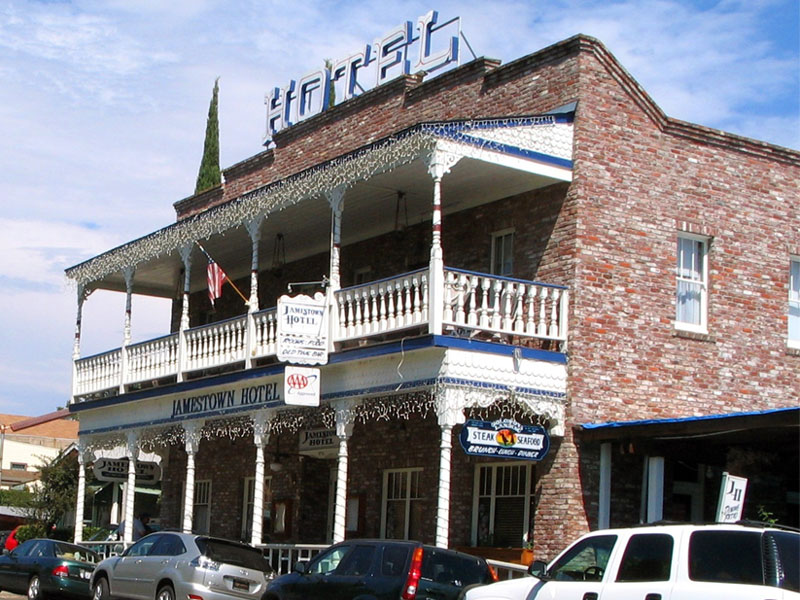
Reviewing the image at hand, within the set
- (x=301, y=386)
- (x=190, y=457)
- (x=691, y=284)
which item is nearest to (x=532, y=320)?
(x=691, y=284)

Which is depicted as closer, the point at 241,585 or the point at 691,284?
the point at 241,585

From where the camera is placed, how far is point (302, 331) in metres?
20.9

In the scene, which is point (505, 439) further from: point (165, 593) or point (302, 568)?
point (165, 593)

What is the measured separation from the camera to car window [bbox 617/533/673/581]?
40.9 ft

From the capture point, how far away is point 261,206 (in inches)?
916

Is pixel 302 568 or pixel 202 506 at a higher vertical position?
pixel 202 506

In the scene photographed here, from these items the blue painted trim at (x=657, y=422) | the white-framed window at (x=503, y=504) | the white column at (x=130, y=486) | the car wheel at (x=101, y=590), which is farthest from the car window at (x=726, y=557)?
the white column at (x=130, y=486)

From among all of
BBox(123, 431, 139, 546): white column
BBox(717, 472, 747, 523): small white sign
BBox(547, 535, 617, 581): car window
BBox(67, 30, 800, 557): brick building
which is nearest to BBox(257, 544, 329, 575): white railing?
BBox(67, 30, 800, 557): brick building

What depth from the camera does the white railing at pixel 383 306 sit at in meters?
19.5

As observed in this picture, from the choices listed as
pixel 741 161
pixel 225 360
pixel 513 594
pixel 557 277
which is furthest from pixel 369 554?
pixel 741 161

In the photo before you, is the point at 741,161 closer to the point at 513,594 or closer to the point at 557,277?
the point at 557,277

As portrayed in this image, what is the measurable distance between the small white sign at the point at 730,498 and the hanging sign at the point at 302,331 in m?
7.48

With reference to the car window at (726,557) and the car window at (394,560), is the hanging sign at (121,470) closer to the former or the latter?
the car window at (394,560)

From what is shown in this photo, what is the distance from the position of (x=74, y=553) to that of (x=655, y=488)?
37.8 feet
